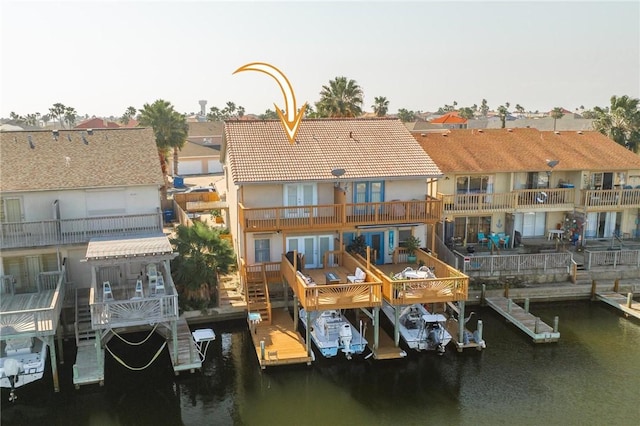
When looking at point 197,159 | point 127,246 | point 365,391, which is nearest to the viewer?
A: point 365,391

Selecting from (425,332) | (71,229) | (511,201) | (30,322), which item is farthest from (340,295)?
(511,201)

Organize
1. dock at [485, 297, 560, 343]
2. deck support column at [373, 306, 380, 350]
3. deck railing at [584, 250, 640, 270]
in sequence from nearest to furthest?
1. deck support column at [373, 306, 380, 350]
2. dock at [485, 297, 560, 343]
3. deck railing at [584, 250, 640, 270]

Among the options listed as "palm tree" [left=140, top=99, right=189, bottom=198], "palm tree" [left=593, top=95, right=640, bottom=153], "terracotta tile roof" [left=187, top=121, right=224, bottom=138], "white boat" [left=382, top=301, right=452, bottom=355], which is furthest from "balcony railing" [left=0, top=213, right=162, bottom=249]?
"terracotta tile roof" [left=187, top=121, right=224, bottom=138]

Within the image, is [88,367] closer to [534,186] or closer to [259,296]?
[259,296]

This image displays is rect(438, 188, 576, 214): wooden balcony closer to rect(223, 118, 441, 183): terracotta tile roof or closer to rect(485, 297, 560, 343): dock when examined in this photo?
rect(223, 118, 441, 183): terracotta tile roof

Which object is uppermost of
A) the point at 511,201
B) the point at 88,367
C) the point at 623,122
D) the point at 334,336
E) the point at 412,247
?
the point at 623,122

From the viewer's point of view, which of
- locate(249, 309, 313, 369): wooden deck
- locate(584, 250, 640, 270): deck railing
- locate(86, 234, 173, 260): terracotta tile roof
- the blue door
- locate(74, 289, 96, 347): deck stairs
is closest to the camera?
locate(86, 234, 173, 260): terracotta tile roof

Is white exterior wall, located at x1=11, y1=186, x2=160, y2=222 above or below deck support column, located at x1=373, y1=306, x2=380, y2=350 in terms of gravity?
above

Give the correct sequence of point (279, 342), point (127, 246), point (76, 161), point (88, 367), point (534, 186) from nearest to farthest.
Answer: point (88, 367) → point (127, 246) → point (279, 342) → point (76, 161) → point (534, 186)
